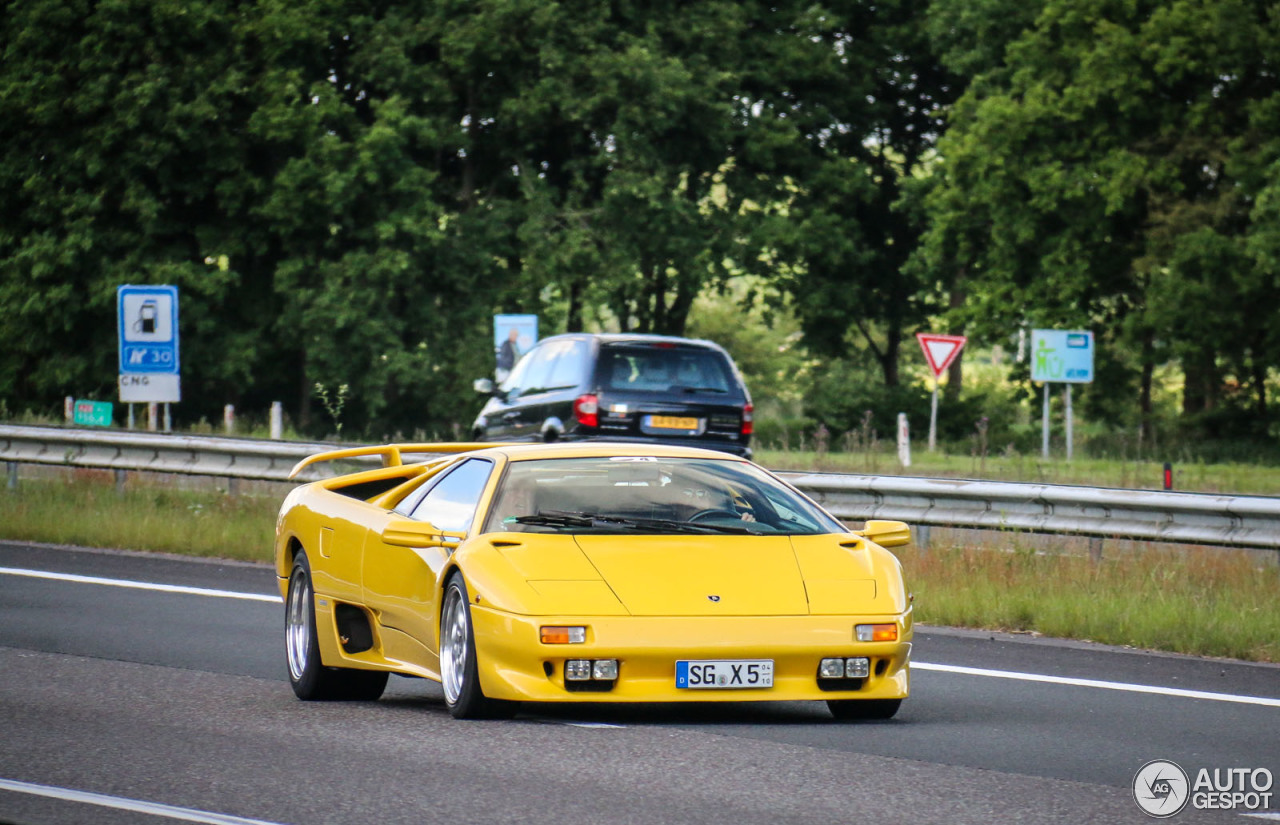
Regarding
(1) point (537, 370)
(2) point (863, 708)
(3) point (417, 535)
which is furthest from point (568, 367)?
(2) point (863, 708)

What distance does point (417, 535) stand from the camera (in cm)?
796

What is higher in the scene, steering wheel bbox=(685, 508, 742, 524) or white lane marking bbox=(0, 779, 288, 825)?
steering wheel bbox=(685, 508, 742, 524)

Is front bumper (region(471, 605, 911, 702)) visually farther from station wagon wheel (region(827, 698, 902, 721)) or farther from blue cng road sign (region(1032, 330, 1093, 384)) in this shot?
blue cng road sign (region(1032, 330, 1093, 384))

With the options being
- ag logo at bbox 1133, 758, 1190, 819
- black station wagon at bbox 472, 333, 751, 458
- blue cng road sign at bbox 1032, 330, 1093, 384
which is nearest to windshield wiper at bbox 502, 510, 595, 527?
ag logo at bbox 1133, 758, 1190, 819

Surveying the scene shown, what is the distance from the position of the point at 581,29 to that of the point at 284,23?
6625 mm

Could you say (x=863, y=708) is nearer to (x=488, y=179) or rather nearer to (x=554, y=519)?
(x=554, y=519)

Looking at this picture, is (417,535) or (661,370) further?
(661,370)

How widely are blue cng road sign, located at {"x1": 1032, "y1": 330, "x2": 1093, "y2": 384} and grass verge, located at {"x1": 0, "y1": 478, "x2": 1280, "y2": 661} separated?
2162 centimetres

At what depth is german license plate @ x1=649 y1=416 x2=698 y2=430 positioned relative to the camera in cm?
1886

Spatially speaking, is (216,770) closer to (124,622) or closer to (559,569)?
(559,569)

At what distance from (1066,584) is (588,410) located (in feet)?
21.3

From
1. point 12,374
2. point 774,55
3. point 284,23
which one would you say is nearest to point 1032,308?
point 774,55

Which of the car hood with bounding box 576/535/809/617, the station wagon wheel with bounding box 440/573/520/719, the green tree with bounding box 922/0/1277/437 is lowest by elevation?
the station wagon wheel with bounding box 440/573/520/719

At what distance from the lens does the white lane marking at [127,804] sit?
19.0ft
